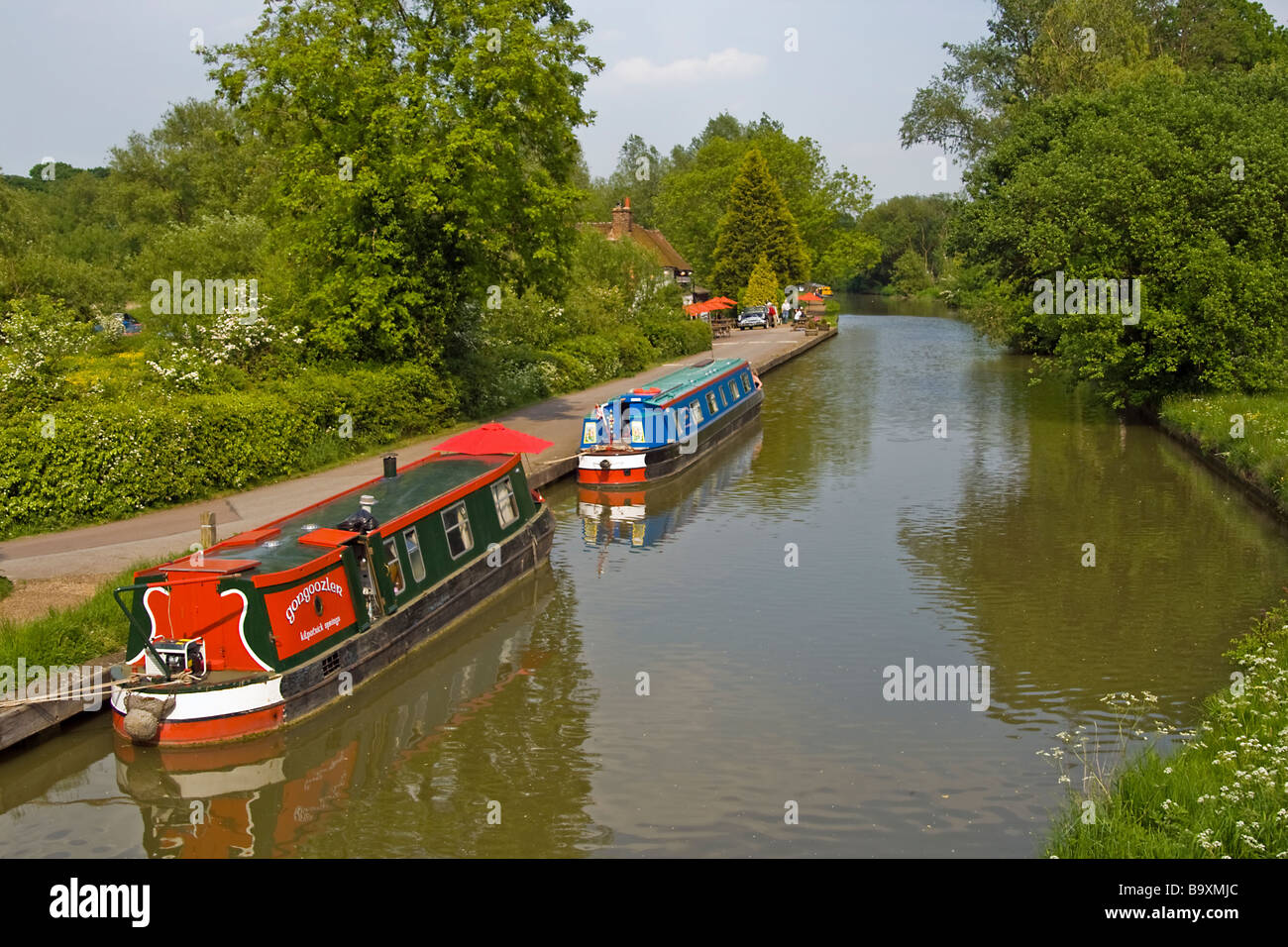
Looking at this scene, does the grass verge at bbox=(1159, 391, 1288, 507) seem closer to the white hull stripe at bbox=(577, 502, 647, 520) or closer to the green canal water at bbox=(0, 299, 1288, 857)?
the green canal water at bbox=(0, 299, 1288, 857)

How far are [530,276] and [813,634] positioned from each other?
16050 millimetres

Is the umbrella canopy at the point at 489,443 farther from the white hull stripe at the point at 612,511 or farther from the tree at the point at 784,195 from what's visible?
the tree at the point at 784,195

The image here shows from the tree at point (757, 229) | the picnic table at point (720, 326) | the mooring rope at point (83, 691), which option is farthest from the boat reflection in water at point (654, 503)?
the tree at point (757, 229)

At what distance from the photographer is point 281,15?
26219 mm

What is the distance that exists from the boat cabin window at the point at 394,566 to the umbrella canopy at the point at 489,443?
4.62m

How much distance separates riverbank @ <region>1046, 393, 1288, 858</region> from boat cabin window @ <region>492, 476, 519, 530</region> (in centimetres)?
950

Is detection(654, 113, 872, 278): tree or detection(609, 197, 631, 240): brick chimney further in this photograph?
detection(654, 113, 872, 278): tree

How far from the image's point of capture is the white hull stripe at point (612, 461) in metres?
25.1

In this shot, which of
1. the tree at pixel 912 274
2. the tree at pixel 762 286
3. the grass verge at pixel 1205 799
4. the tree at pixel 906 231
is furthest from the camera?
the tree at pixel 906 231

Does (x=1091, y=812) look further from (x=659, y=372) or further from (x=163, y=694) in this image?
(x=659, y=372)

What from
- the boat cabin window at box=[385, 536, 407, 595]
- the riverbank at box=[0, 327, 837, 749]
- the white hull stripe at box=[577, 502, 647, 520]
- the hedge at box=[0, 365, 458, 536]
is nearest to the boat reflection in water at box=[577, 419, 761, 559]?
the white hull stripe at box=[577, 502, 647, 520]

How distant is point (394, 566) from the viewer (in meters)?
14.7

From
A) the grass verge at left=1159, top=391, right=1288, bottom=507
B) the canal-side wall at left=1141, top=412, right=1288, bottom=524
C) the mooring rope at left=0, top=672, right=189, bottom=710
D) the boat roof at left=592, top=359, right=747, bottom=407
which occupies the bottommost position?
the mooring rope at left=0, top=672, right=189, bottom=710

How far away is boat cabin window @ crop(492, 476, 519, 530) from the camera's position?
17.9 metres
